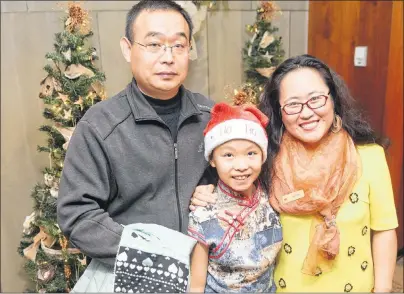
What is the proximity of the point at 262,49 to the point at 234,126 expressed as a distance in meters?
1.64

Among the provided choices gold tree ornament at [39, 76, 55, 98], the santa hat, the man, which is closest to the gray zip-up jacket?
the man

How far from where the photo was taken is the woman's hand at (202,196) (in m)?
1.39

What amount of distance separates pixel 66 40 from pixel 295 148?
124cm

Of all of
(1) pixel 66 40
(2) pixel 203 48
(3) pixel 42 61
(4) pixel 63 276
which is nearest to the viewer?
(1) pixel 66 40

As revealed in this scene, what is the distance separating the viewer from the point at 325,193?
1.40 m

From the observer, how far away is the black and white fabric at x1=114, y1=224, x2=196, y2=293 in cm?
112

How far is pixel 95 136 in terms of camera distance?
1.31 m

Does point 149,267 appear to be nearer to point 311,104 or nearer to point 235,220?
point 235,220

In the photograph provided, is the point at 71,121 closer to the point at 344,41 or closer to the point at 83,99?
the point at 83,99

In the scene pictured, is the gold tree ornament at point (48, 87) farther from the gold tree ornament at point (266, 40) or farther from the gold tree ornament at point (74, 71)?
the gold tree ornament at point (266, 40)

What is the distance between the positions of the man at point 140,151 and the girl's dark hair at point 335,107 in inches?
10.6

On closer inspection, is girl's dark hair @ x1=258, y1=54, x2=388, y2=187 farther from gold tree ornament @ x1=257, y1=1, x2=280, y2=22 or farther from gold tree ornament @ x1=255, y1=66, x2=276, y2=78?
gold tree ornament @ x1=257, y1=1, x2=280, y2=22

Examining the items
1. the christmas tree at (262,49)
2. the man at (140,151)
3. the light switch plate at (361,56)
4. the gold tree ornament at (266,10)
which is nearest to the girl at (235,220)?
the man at (140,151)

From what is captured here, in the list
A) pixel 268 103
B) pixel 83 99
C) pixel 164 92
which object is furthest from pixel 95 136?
pixel 83 99
